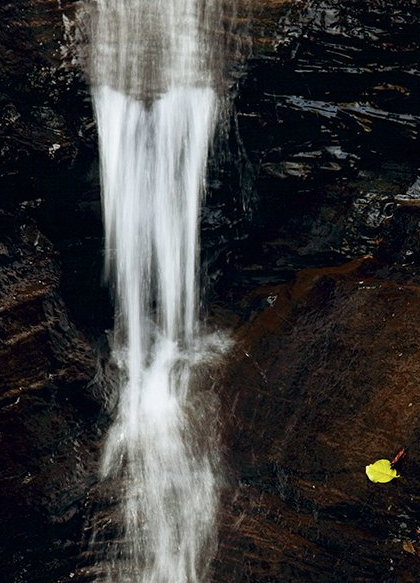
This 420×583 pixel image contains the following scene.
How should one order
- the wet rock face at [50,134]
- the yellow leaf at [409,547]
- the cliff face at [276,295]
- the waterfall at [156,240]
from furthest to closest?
the waterfall at [156,240], the wet rock face at [50,134], the cliff face at [276,295], the yellow leaf at [409,547]

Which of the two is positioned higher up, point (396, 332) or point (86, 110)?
point (86, 110)

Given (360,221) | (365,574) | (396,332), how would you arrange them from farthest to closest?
(360,221) → (396,332) → (365,574)

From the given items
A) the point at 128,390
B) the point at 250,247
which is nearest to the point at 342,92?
the point at 250,247

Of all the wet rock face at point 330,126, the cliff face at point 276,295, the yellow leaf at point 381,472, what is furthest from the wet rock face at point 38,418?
the yellow leaf at point 381,472

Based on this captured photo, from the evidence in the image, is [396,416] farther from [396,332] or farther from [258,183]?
[258,183]

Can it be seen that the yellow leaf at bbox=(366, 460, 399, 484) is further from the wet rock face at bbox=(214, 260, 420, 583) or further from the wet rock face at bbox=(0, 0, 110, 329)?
the wet rock face at bbox=(0, 0, 110, 329)

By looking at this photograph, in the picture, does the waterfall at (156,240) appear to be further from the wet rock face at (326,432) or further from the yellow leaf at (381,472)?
the yellow leaf at (381,472)

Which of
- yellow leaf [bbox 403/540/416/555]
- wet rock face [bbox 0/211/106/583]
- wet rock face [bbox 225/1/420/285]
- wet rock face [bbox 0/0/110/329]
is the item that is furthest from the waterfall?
yellow leaf [bbox 403/540/416/555]
